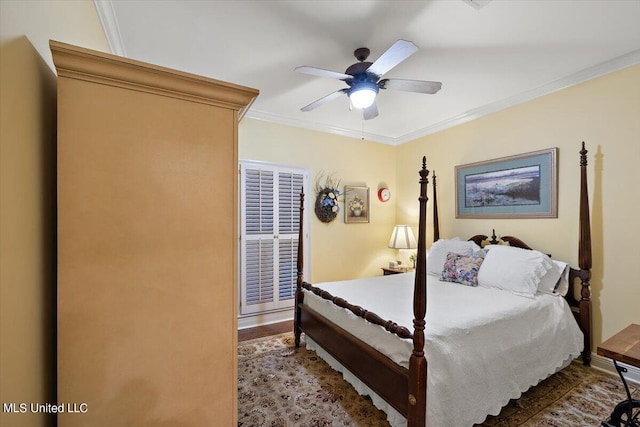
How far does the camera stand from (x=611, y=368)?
2367 millimetres

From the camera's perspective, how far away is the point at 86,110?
734 mm

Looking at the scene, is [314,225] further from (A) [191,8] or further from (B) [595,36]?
(B) [595,36]

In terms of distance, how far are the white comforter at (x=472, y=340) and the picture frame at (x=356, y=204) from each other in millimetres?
1660

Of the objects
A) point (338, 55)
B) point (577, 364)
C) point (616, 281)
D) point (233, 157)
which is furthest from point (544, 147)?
point (233, 157)

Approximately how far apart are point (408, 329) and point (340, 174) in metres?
2.81

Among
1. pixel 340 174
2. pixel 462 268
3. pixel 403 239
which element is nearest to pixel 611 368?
pixel 462 268

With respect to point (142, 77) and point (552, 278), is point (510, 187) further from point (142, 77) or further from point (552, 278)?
point (142, 77)

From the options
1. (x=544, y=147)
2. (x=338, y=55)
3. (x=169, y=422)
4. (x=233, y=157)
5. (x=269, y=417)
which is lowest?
(x=269, y=417)

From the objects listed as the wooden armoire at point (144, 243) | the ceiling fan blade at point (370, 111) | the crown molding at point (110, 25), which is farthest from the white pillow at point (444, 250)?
the crown molding at point (110, 25)

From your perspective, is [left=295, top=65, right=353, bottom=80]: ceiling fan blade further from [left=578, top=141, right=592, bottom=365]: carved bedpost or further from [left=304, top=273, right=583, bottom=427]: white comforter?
[left=578, top=141, right=592, bottom=365]: carved bedpost

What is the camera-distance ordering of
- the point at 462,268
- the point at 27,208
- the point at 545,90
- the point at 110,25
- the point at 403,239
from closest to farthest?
the point at 27,208
the point at 110,25
the point at 545,90
the point at 462,268
the point at 403,239

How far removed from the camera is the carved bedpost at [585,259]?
8.01 feet

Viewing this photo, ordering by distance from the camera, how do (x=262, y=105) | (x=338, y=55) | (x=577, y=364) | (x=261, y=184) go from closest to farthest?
(x=338, y=55), (x=577, y=364), (x=262, y=105), (x=261, y=184)

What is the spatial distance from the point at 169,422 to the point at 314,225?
3166 millimetres
